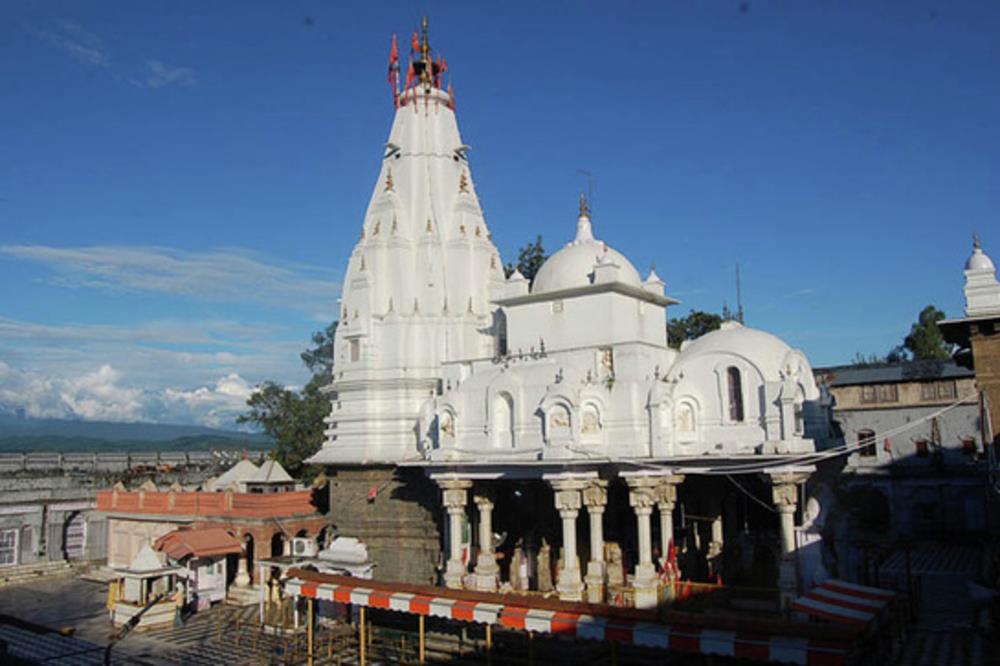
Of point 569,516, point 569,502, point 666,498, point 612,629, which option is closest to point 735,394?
point 666,498

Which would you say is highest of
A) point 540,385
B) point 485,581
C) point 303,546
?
point 540,385

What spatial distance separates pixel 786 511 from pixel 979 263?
7.06 metres

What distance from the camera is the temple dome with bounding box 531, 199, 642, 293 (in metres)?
25.7

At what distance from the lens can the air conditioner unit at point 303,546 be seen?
27506mm

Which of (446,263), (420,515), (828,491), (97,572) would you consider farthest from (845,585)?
(97,572)

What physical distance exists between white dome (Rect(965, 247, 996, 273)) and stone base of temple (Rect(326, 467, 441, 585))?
16.5 metres

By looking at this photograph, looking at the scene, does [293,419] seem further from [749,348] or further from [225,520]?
[749,348]

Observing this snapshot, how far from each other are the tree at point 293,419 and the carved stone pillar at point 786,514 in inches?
1058

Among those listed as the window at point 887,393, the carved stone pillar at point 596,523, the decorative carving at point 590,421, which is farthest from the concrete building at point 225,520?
the window at point 887,393

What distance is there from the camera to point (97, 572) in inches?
1363

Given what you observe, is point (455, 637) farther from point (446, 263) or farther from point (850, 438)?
point (850, 438)

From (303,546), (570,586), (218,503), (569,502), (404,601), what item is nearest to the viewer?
(404,601)

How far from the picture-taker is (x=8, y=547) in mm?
35000

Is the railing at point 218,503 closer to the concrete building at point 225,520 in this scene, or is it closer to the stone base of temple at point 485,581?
the concrete building at point 225,520
